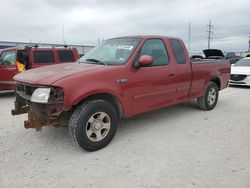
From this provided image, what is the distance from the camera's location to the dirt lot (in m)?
3.21

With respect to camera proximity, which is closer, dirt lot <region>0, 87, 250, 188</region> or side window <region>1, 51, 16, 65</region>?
dirt lot <region>0, 87, 250, 188</region>

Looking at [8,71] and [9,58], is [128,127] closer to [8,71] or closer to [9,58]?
[8,71]

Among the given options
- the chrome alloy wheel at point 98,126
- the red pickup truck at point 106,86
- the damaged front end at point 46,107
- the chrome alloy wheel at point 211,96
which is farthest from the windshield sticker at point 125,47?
the chrome alloy wheel at point 211,96

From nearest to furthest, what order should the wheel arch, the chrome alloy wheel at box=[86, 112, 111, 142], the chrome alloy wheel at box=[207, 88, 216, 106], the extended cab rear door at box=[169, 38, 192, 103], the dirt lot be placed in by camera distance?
1. the dirt lot
2. the chrome alloy wheel at box=[86, 112, 111, 142]
3. the extended cab rear door at box=[169, 38, 192, 103]
4. the chrome alloy wheel at box=[207, 88, 216, 106]
5. the wheel arch

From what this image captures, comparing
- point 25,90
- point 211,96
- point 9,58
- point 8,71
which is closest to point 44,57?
point 9,58

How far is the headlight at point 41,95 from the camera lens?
12.1 feet

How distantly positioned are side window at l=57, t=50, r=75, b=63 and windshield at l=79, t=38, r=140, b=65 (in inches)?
193

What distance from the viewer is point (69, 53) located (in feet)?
33.4

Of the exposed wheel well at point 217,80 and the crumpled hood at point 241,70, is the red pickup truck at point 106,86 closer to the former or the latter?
the exposed wheel well at point 217,80

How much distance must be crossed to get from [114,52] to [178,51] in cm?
157

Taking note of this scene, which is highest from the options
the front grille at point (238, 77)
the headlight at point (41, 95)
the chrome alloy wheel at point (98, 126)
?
the headlight at point (41, 95)

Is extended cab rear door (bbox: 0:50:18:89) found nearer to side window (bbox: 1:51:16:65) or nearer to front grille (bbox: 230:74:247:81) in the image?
side window (bbox: 1:51:16:65)

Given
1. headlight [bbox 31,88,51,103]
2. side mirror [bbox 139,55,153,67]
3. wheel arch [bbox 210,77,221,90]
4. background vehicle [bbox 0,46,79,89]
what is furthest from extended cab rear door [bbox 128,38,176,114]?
background vehicle [bbox 0,46,79,89]

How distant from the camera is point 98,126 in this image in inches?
161
